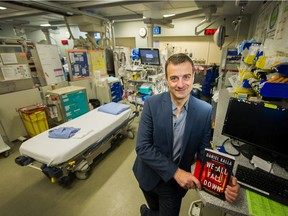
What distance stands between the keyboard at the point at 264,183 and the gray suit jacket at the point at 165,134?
282 mm

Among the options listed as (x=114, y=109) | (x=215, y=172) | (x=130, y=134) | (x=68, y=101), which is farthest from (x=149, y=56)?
(x=215, y=172)

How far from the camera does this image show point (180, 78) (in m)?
0.99

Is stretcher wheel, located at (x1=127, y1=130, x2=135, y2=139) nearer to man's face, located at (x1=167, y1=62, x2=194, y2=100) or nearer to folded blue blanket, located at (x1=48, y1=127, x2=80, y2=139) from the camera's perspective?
folded blue blanket, located at (x1=48, y1=127, x2=80, y2=139)

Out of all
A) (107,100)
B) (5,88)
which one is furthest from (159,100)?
(107,100)

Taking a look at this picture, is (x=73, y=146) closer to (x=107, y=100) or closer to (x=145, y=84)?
(x=145, y=84)

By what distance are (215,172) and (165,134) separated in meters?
0.37

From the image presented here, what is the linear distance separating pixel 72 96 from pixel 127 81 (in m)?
1.34

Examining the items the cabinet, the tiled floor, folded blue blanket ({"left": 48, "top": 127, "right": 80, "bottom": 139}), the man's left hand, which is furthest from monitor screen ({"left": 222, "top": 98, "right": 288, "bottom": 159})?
the cabinet

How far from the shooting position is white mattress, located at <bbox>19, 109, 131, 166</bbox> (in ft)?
5.84

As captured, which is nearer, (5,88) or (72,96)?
(5,88)

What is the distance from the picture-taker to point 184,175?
97 cm

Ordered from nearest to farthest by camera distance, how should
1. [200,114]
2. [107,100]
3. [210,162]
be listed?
[210,162]
[200,114]
[107,100]

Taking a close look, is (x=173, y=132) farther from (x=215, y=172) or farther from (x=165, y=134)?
(x=215, y=172)

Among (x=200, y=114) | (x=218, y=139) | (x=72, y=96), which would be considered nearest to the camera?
(x=200, y=114)
